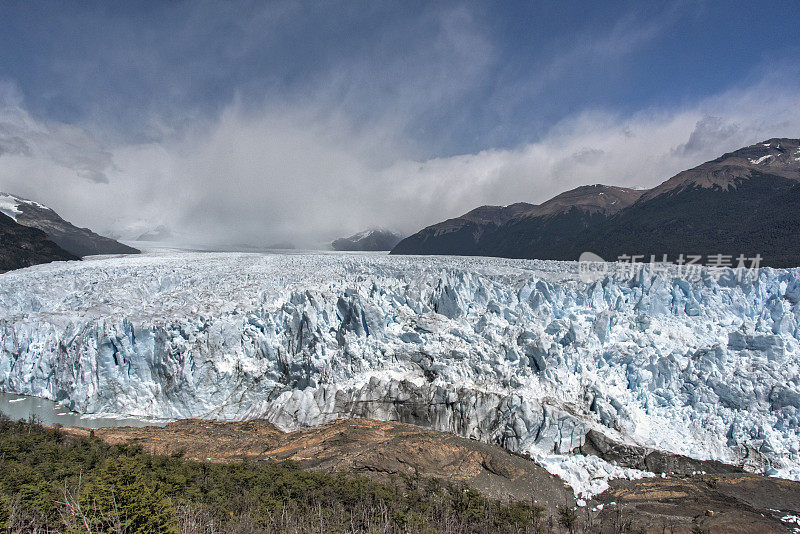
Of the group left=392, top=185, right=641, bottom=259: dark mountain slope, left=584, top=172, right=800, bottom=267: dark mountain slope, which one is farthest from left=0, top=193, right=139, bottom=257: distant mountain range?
left=584, top=172, right=800, bottom=267: dark mountain slope

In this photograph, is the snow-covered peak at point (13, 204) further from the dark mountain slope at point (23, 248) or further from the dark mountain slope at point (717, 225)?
the dark mountain slope at point (717, 225)

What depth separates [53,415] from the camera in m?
18.1

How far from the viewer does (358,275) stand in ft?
75.7

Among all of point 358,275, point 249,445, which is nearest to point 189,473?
point 249,445

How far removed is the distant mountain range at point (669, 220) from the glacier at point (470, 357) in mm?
24248

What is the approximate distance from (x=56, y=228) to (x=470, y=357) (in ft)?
271

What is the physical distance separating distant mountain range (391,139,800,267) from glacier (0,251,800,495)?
24248 mm

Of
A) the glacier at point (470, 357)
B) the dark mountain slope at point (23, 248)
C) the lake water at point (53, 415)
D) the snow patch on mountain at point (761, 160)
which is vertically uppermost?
the snow patch on mountain at point (761, 160)

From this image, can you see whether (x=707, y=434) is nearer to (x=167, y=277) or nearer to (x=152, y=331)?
(x=152, y=331)

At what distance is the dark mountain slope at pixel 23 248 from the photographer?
135 ft

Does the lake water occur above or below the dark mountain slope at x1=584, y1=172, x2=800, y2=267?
below

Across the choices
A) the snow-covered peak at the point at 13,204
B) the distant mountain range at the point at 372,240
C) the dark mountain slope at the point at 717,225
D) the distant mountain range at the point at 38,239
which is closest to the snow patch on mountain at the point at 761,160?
the dark mountain slope at the point at 717,225

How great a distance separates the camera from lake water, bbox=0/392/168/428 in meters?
17.4

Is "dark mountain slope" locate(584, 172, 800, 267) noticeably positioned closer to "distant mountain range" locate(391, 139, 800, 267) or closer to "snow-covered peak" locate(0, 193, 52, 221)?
"distant mountain range" locate(391, 139, 800, 267)
